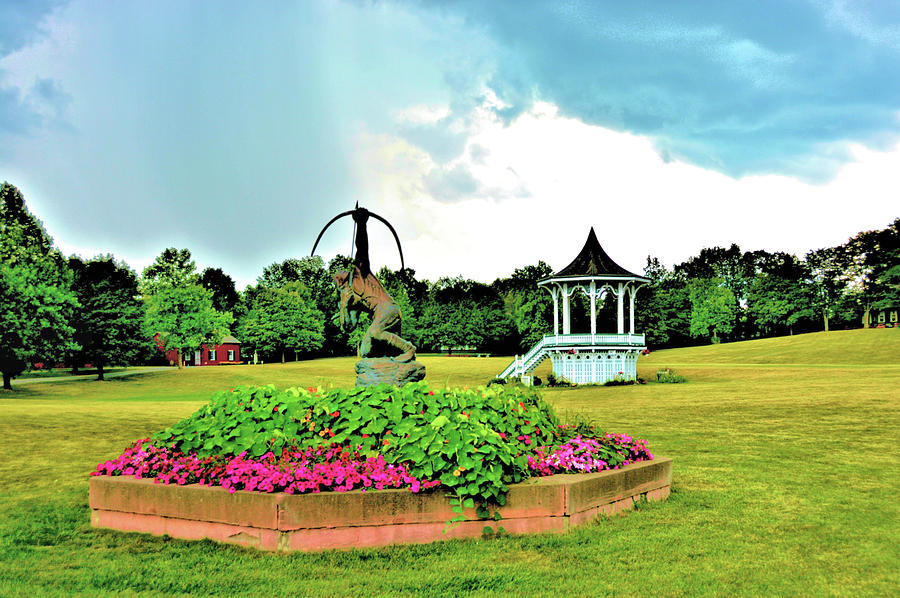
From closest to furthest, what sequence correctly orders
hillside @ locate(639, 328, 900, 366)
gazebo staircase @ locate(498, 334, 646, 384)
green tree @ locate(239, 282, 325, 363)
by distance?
1. gazebo staircase @ locate(498, 334, 646, 384)
2. hillside @ locate(639, 328, 900, 366)
3. green tree @ locate(239, 282, 325, 363)

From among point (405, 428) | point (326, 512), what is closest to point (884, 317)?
point (405, 428)

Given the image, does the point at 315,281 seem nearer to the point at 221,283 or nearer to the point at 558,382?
the point at 221,283

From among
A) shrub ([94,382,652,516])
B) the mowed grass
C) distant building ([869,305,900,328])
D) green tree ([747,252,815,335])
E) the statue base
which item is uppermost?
green tree ([747,252,815,335])

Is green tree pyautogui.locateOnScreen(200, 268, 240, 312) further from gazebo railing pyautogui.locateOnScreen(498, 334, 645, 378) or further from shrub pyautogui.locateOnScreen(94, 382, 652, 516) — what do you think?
shrub pyautogui.locateOnScreen(94, 382, 652, 516)

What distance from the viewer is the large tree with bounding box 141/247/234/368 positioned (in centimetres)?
6106

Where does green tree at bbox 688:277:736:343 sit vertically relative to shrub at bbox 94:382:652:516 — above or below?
above

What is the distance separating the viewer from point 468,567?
19.8 ft

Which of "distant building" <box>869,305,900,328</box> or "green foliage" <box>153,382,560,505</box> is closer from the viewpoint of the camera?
"green foliage" <box>153,382,560,505</box>

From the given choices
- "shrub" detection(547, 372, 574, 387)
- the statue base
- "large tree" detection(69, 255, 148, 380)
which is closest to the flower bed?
the statue base

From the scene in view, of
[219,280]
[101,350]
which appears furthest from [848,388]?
[219,280]

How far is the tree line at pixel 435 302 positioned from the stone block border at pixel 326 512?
3953cm

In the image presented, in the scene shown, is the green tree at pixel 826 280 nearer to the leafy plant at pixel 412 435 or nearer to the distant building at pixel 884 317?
the distant building at pixel 884 317

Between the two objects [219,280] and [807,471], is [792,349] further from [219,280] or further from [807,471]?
[219,280]

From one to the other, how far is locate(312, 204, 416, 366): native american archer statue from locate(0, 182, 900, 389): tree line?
121 feet
